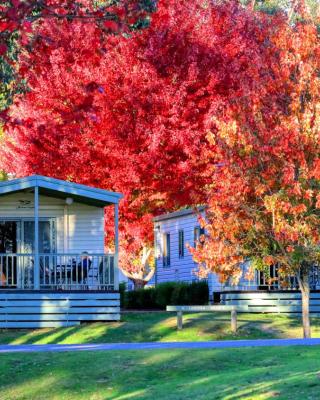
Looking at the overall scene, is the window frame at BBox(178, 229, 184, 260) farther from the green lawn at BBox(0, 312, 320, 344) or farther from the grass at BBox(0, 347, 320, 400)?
the grass at BBox(0, 347, 320, 400)

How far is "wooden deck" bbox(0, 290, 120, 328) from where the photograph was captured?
26.5 metres

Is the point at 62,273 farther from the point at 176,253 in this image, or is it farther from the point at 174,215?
the point at 176,253

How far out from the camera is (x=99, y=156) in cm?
3269

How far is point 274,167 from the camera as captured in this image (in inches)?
927

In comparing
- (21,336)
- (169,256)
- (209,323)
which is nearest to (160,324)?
(209,323)

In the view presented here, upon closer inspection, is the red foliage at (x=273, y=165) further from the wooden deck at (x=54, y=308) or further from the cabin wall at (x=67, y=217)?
the cabin wall at (x=67, y=217)

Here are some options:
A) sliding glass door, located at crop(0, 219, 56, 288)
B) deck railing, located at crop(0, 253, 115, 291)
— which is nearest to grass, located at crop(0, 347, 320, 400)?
deck railing, located at crop(0, 253, 115, 291)

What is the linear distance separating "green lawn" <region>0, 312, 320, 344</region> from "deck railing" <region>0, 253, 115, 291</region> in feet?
5.05

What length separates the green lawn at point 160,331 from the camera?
24.3 metres

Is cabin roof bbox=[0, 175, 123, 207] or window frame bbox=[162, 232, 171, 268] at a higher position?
cabin roof bbox=[0, 175, 123, 207]

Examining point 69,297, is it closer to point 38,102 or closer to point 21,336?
point 21,336

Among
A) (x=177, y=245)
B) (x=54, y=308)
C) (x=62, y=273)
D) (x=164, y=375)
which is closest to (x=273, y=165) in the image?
(x=54, y=308)

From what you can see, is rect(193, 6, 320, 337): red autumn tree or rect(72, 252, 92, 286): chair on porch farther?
rect(72, 252, 92, 286): chair on porch

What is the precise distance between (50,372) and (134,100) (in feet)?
53.4
